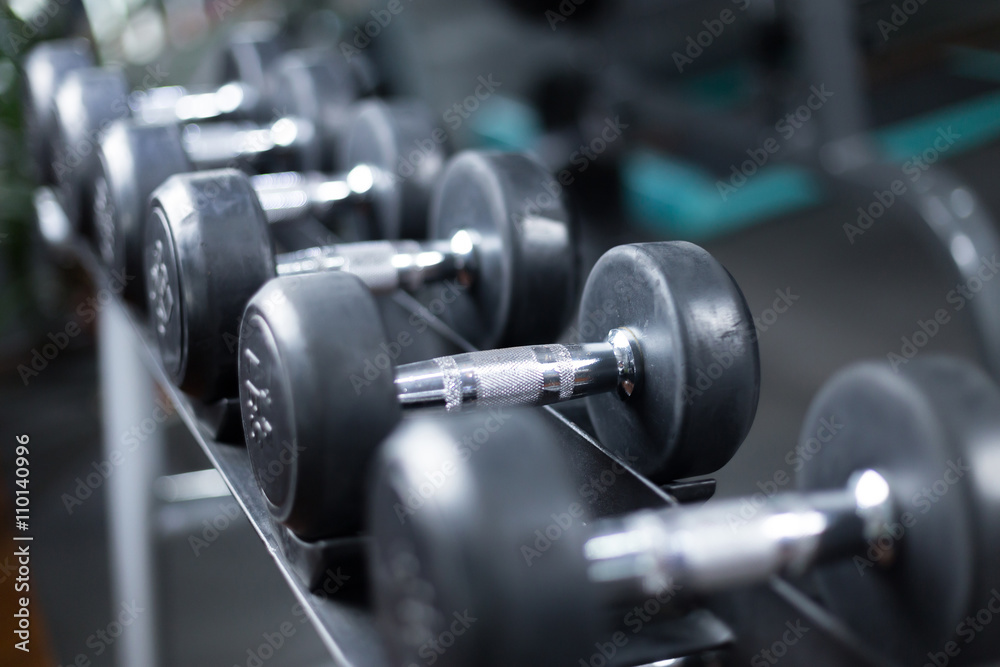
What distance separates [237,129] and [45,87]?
0.88ft

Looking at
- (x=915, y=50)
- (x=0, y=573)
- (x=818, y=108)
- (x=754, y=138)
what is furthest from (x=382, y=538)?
(x=915, y=50)

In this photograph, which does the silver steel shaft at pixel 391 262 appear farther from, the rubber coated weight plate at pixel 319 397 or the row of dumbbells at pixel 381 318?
the rubber coated weight plate at pixel 319 397

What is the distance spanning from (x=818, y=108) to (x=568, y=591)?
1868 millimetres

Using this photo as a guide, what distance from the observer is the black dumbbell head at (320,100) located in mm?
1050

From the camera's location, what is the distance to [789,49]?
90.1 inches

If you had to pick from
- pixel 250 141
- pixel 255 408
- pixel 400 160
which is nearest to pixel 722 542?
pixel 255 408

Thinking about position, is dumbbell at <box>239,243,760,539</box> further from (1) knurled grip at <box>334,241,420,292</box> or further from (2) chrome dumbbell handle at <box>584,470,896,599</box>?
(1) knurled grip at <box>334,241,420,292</box>

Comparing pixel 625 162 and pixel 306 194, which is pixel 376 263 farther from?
pixel 625 162

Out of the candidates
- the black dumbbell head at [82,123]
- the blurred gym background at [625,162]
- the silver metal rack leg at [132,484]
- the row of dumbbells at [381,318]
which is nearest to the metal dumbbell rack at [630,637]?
the row of dumbbells at [381,318]

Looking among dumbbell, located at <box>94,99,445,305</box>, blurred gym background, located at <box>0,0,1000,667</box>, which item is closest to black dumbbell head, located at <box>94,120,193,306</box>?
dumbbell, located at <box>94,99,445,305</box>

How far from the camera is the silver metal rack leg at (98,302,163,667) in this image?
1.18 meters

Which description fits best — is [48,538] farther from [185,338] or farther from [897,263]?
[897,263]

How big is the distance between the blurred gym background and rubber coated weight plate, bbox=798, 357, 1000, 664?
108 cm

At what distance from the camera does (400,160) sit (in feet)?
2.83
